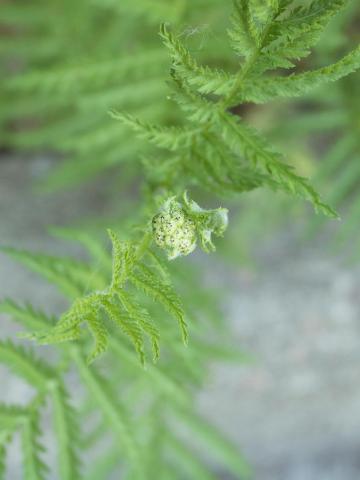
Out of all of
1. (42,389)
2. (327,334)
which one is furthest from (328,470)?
(42,389)

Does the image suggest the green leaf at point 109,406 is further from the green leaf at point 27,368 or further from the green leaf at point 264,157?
the green leaf at point 264,157

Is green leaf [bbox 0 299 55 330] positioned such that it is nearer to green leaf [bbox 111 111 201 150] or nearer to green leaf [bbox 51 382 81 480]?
green leaf [bbox 51 382 81 480]

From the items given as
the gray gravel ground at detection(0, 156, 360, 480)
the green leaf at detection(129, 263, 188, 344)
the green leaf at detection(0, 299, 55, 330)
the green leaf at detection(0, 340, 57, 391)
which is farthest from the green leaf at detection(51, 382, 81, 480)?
the gray gravel ground at detection(0, 156, 360, 480)

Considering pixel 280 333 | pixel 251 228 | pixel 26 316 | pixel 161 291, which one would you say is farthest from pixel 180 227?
pixel 280 333

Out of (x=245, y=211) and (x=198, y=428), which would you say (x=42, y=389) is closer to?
(x=198, y=428)

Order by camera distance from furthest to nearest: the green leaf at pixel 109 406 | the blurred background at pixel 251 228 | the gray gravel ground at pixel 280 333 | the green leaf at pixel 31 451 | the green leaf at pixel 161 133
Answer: the gray gravel ground at pixel 280 333 → the blurred background at pixel 251 228 → the green leaf at pixel 109 406 → the green leaf at pixel 31 451 → the green leaf at pixel 161 133

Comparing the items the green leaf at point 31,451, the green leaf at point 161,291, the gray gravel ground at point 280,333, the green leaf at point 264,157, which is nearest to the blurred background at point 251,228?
the gray gravel ground at point 280,333

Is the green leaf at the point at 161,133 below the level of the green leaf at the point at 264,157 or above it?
above

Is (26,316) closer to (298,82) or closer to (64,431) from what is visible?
(64,431)

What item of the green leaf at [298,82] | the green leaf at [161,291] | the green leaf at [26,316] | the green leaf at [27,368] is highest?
the green leaf at [26,316]
